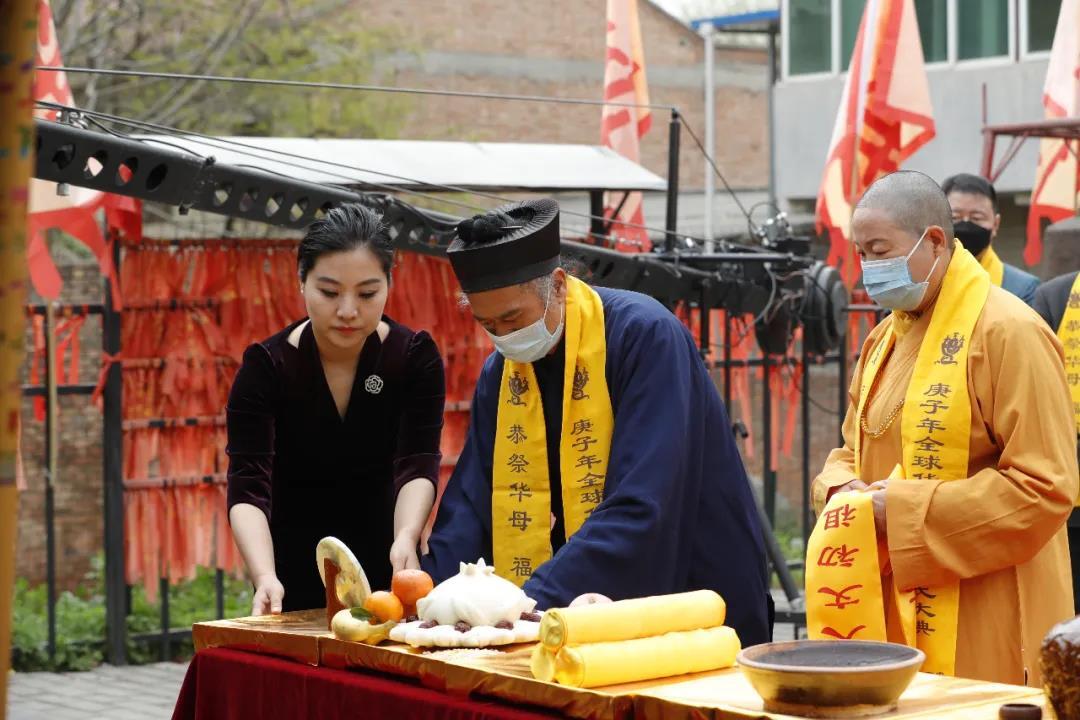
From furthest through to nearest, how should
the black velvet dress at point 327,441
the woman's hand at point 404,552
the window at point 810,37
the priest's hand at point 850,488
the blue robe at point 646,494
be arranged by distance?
1. the window at point 810,37
2. the black velvet dress at point 327,441
3. the woman's hand at point 404,552
4. the priest's hand at point 850,488
5. the blue robe at point 646,494

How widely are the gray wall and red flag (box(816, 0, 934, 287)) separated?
759 cm

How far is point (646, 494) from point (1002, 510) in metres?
0.74

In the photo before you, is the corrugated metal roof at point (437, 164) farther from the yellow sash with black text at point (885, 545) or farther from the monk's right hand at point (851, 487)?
the yellow sash with black text at point (885, 545)

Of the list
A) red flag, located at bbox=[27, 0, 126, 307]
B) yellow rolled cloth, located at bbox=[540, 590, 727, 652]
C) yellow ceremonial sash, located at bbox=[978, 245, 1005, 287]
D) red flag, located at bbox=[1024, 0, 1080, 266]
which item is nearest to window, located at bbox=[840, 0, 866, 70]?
red flag, located at bbox=[1024, 0, 1080, 266]

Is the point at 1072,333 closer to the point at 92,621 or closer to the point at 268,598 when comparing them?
the point at 268,598

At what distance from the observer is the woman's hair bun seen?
3.31 meters

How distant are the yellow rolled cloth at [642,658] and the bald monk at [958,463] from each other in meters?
0.82

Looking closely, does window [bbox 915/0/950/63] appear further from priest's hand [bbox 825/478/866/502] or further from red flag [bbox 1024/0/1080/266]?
priest's hand [bbox 825/478/866/502]

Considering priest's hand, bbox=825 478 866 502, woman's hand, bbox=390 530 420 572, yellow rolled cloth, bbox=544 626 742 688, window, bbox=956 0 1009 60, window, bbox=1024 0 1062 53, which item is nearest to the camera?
yellow rolled cloth, bbox=544 626 742 688

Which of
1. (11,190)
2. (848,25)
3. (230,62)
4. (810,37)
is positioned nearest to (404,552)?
(11,190)

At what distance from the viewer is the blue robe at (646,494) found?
3225 mm

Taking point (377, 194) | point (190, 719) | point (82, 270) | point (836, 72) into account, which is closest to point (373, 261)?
point (190, 719)

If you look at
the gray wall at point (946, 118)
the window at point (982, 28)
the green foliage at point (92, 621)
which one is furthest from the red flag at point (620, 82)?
the window at point (982, 28)

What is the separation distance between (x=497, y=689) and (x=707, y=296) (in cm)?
493
